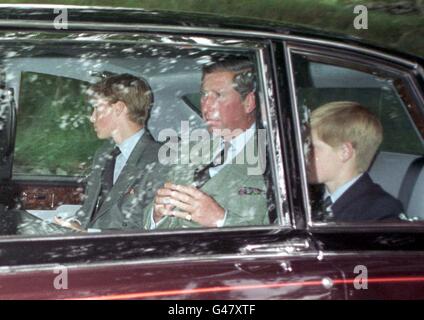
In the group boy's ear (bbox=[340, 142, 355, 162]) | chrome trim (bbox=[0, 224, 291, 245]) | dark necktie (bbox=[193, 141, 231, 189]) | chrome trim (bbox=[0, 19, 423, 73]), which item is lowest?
chrome trim (bbox=[0, 224, 291, 245])

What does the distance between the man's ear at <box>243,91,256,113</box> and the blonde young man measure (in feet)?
0.68

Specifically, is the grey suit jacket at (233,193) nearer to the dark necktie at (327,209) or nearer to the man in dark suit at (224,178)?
the man in dark suit at (224,178)

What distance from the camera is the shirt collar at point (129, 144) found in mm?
3424

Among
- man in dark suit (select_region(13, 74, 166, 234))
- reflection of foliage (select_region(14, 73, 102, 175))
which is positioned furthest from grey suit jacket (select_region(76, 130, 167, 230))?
reflection of foliage (select_region(14, 73, 102, 175))

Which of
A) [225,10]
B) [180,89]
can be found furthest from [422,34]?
[180,89]

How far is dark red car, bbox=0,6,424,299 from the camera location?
109 inches

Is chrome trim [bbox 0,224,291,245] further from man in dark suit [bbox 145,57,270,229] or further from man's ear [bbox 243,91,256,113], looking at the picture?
man's ear [bbox 243,91,256,113]

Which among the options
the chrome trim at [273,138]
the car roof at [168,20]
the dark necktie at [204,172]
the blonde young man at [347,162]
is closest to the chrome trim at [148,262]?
the chrome trim at [273,138]

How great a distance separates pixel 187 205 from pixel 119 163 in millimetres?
461

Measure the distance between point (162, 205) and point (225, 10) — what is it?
7096 millimetres

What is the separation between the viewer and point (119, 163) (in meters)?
3.40

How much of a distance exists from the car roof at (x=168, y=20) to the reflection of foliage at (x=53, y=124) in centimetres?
39

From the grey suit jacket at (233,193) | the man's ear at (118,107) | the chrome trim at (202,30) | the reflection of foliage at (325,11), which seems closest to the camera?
the chrome trim at (202,30)

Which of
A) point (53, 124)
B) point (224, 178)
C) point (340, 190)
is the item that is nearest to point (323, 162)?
point (340, 190)
